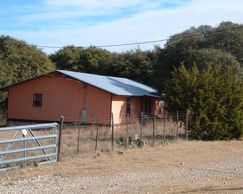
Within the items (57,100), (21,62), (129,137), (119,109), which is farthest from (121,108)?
(21,62)

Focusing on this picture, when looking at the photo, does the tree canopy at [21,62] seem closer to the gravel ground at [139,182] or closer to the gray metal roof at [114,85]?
the gray metal roof at [114,85]

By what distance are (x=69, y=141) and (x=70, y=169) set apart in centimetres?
756

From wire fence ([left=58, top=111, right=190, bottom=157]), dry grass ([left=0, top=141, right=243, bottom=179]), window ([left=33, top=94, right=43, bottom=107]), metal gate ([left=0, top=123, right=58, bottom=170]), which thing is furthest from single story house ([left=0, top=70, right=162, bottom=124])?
metal gate ([left=0, top=123, right=58, bottom=170])

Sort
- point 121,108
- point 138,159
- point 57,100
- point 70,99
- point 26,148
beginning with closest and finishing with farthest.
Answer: point 26,148 → point 138,159 → point 70,99 → point 57,100 → point 121,108

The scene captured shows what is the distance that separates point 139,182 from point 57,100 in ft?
90.1

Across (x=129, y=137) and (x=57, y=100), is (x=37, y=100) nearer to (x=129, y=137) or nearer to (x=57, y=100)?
(x=57, y=100)

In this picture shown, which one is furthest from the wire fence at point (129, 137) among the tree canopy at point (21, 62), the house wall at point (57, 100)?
the tree canopy at point (21, 62)

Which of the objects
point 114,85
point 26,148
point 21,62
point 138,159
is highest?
point 21,62

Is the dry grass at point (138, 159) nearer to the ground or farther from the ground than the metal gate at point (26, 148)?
nearer to the ground

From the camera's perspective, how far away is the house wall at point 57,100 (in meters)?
39.0

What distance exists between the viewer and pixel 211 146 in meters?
23.7

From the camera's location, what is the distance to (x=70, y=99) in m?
39.8

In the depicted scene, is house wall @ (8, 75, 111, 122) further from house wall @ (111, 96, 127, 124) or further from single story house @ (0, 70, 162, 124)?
house wall @ (111, 96, 127, 124)

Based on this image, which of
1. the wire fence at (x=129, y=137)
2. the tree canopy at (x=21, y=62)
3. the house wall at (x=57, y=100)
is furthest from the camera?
the tree canopy at (x=21, y=62)
